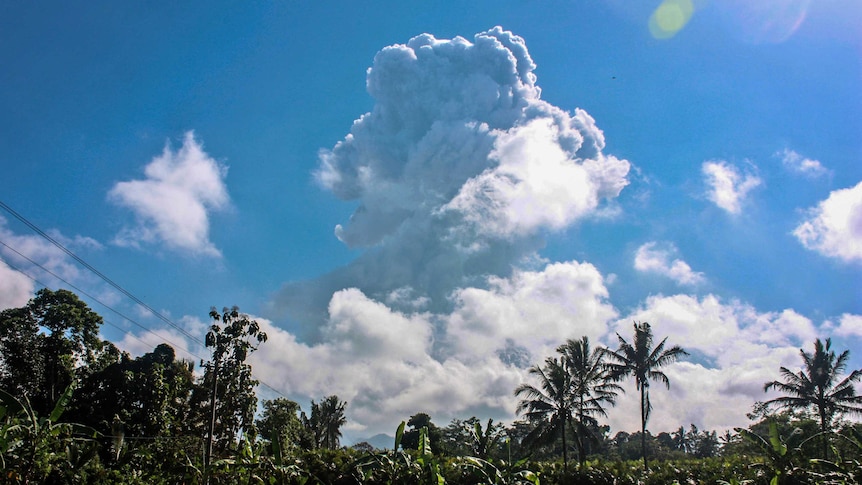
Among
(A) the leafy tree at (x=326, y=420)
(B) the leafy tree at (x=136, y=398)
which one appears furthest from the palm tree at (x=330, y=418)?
(B) the leafy tree at (x=136, y=398)

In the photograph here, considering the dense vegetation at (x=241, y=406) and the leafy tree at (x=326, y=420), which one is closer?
the dense vegetation at (x=241, y=406)

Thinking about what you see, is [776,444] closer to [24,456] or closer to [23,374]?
[24,456]

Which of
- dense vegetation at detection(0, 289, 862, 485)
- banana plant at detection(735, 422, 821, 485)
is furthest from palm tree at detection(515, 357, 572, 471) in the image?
banana plant at detection(735, 422, 821, 485)

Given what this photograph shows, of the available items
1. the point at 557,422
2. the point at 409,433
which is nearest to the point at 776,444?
the point at 557,422

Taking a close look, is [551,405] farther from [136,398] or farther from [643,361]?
[136,398]

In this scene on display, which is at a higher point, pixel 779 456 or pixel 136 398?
pixel 136 398

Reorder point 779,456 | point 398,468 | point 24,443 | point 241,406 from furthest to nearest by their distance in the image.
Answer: point 241,406, point 779,456, point 398,468, point 24,443

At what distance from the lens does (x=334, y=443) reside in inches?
2094

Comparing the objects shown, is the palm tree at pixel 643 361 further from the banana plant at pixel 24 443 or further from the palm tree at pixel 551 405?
the banana plant at pixel 24 443

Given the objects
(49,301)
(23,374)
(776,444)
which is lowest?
(776,444)

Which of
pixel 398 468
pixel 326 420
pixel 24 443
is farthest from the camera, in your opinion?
pixel 326 420

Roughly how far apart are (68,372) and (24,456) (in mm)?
24634

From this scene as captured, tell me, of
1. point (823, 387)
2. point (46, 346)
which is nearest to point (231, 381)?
point (46, 346)

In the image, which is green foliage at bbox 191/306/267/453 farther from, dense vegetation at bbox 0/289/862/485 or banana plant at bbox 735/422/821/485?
Answer: banana plant at bbox 735/422/821/485
